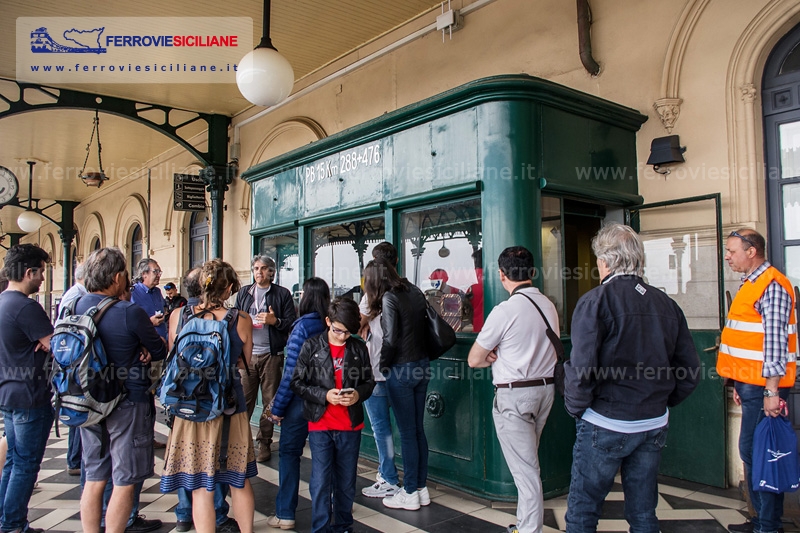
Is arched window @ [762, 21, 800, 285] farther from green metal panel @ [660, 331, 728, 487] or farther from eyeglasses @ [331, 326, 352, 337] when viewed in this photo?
eyeglasses @ [331, 326, 352, 337]

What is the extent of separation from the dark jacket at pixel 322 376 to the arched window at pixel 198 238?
9.01 metres

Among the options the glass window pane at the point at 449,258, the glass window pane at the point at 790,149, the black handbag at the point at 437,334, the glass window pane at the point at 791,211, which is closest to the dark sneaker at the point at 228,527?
the black handbag at the point at 437,334

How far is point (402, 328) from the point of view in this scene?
3.77 metres

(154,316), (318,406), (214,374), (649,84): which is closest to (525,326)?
(318,406)

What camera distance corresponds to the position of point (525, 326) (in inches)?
125

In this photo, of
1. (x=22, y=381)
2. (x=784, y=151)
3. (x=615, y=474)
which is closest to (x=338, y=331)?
(x=615, y=474)

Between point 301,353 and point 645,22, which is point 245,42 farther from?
point 301,353

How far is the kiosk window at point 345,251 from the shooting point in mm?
5426

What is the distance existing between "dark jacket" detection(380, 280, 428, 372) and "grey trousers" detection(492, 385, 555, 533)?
2.40ft

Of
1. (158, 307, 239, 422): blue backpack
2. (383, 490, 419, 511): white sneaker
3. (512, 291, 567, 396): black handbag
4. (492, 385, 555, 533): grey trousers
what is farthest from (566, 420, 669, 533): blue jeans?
(158, 307, 239, 422): blue backpack

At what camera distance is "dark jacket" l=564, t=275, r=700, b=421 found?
7.85 ft

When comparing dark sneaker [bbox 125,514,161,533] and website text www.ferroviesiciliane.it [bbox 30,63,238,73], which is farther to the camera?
website text www.ferroviesiciliane.it [bbox 30,63,238,73]

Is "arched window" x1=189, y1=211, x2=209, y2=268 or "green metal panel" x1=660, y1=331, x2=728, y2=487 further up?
"arched window" x1=189, y1=211, x2=209, y2=268

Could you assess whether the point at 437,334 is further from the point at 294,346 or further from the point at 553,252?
the point at 553,252
